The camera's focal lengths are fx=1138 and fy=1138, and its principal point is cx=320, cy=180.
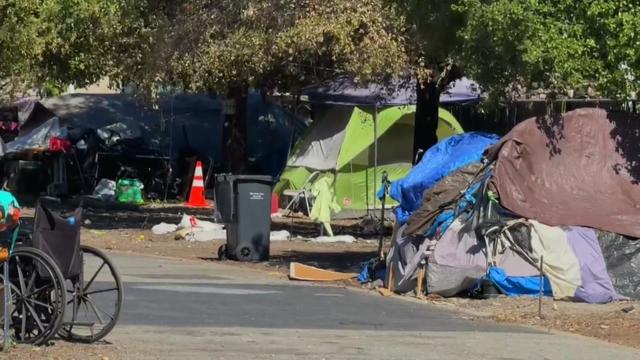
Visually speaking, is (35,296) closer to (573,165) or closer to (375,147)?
(573,165)

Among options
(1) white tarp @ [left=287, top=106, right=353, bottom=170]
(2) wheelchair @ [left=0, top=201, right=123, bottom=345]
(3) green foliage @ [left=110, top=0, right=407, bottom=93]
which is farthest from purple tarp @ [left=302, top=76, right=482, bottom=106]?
(2) wheelchair @ [left=0, top=201, right=123, bottom=345]

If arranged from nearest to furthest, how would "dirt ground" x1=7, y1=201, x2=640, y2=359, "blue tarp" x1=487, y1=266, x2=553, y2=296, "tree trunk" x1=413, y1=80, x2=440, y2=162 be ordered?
"dirt ground" x1=7, y1=201, x2=640, y2=359 < "blue tarp" x1=487, y1=266, x2=553, y2=296 < "tree trunk" x1=413, y1=80, x2=440, y2=162

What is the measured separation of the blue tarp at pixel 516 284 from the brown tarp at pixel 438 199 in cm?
99

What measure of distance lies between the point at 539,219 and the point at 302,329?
146 inches

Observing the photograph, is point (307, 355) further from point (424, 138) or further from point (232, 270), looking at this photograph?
point (424, 138)

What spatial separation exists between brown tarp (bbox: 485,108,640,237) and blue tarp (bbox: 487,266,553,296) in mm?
810

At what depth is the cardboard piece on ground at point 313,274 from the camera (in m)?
14.5

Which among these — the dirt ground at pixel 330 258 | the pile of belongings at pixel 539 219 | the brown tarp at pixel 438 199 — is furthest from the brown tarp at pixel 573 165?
the dirt ground at pixel 330 258

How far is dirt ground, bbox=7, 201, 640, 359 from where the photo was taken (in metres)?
11.1

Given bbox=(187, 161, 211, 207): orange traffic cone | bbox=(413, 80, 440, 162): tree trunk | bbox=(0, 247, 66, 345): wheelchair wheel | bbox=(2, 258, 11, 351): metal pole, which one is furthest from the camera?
bbox=(187, 161, 211, 207): orange traffic cone

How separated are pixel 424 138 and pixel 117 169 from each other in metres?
12.1

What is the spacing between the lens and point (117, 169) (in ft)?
96.6

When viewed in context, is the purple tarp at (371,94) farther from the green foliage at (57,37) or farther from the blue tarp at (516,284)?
the blue tarp at (516,284)

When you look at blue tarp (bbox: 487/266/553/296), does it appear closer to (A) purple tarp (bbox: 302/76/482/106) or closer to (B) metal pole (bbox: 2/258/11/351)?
(B) metal pole (bbox: 2/258/11/351)
